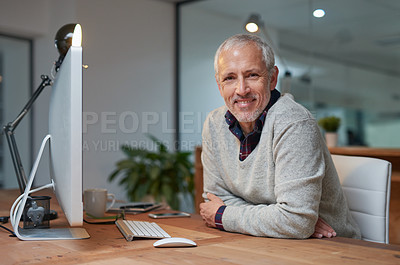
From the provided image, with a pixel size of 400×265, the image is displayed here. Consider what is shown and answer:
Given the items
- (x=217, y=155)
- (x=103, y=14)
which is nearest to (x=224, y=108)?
(x=217, y=155)

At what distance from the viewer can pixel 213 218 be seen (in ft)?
4.75

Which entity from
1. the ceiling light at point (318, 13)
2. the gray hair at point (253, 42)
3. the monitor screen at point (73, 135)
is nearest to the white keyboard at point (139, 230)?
the monitor screen at point (73, 135)

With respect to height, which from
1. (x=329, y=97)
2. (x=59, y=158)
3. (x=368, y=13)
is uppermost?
(x=368, y=13)

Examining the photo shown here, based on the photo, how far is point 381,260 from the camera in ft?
3.33

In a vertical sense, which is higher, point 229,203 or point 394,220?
point 229,203

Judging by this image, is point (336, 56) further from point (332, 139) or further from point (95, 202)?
point (95, 202)

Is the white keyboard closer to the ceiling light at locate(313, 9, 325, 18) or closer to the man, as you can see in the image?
the man

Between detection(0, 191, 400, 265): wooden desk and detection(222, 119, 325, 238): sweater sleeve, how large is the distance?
3 centimetres

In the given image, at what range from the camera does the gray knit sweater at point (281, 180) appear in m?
1.28

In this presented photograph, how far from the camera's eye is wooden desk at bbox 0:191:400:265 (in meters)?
Result: 1.02

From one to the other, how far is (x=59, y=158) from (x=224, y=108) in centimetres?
73

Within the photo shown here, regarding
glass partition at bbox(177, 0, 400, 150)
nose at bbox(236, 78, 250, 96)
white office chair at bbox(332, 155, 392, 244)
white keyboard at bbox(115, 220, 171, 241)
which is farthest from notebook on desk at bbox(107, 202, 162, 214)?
glass partition at bbox(177, 0, 400, 150)

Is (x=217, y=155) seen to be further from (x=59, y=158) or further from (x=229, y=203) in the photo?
(x=59, y=158)

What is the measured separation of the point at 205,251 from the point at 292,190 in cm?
33
